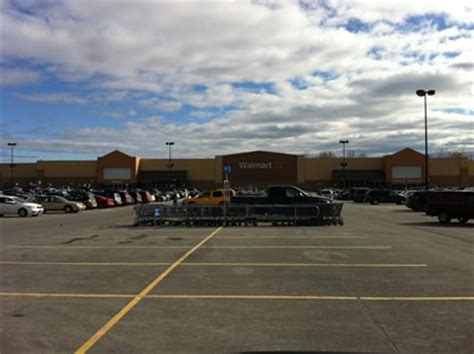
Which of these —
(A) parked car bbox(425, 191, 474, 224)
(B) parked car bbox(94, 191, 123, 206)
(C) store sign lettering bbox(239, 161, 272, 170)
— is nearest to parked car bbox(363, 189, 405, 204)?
(B) parked car bbox(94, 191, 123, 206)

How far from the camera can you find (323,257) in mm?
13727

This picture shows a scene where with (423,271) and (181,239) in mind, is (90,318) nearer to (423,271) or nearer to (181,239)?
(423,271)

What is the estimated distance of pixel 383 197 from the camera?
196 feet

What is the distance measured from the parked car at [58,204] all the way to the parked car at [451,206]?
2729 centimetres

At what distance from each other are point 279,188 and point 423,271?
747 inches

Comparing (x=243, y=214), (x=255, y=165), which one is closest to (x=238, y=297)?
(x=243, y=214)

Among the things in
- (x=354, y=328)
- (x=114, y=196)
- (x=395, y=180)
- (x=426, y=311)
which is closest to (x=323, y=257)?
(x=426, y=311)

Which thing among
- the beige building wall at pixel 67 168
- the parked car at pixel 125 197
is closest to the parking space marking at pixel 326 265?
the parked car at pixel 125 197

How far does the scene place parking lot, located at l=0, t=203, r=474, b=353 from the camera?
650 centimetres

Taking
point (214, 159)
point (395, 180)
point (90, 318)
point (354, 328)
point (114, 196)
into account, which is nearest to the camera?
point (354, 328)

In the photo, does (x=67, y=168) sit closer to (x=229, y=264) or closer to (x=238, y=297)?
(x=229, y=264)

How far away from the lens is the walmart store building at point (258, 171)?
10501 centimetres

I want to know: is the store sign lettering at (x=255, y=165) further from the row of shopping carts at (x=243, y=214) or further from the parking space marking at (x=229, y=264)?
the parking space marking at (x=229, y=264)

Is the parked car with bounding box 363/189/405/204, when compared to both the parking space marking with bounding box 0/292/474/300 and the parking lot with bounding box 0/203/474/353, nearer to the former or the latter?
the parking lot with bounding box 0/203/474/353
